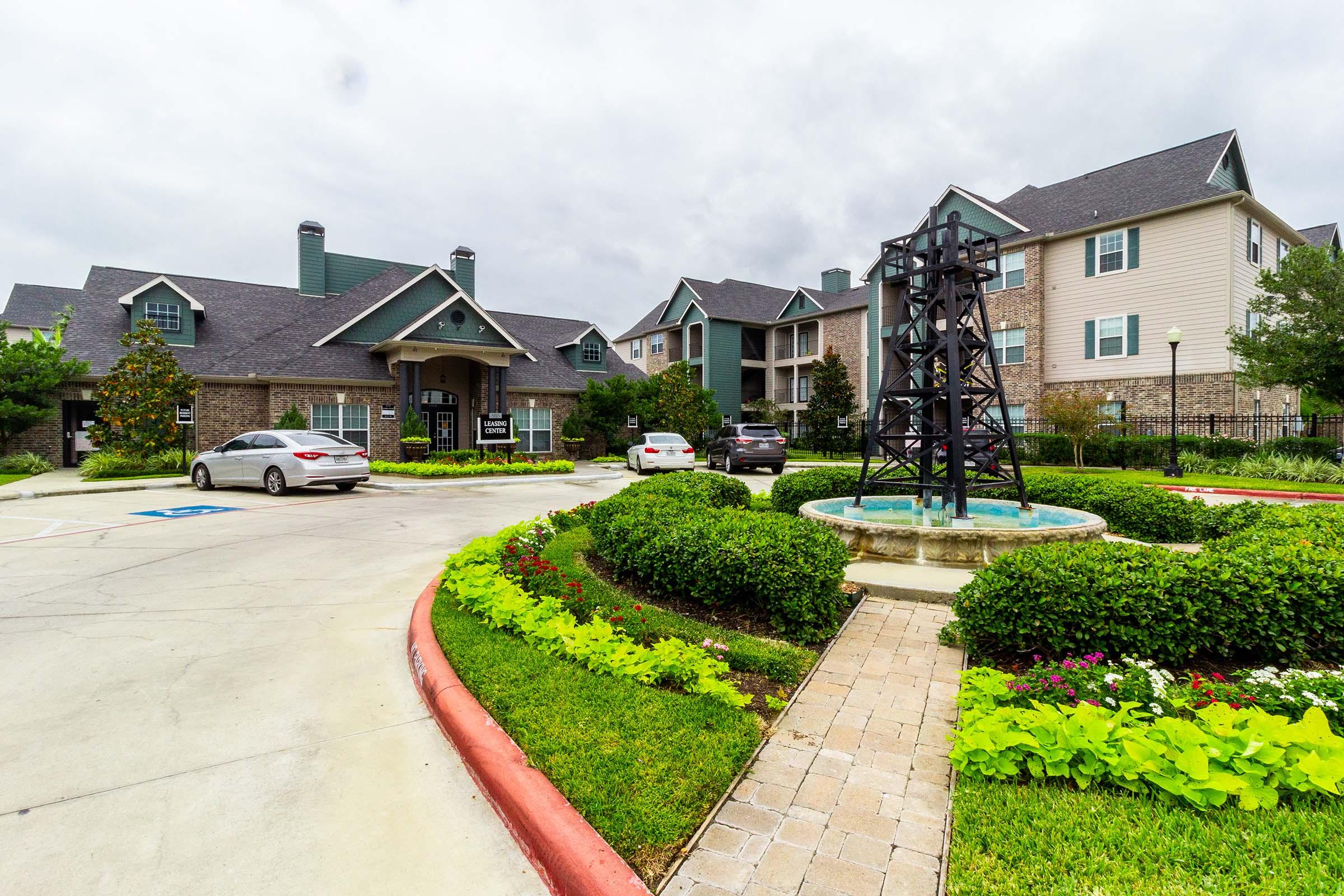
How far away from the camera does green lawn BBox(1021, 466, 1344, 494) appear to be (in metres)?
15.9

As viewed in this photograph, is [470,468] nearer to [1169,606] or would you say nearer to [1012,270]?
[1169,606]

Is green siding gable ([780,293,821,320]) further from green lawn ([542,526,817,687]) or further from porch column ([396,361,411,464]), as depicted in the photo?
green lawn ([542,526,817,687])

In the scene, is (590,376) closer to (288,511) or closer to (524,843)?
(288,511)

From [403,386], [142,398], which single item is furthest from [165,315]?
[403,386]

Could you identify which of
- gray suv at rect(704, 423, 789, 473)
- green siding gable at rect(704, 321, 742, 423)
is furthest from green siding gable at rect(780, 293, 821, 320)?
gray suv at rect(704, 423, 789, 473)

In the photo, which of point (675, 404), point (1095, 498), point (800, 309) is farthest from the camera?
point (800, 309)

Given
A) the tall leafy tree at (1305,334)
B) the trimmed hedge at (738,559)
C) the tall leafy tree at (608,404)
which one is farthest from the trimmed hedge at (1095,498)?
the tall leafy tree at (608,404)

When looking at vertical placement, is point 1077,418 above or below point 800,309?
below

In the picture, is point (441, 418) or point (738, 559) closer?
point (738, 559)

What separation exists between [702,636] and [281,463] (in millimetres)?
14312

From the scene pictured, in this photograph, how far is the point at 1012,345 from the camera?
89.4ft

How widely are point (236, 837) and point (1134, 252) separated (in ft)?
96.6

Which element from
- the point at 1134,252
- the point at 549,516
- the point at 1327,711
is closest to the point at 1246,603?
the point at 1327,711

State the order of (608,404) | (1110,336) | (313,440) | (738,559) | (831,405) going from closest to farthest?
(738,559)
(313,440)
(1110,336)
(608,404)
(831,405)
